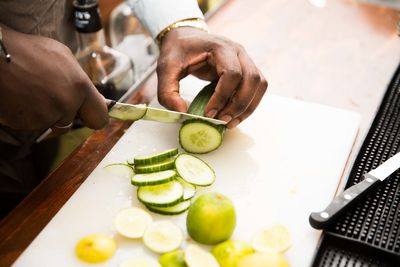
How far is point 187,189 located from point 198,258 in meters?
0.27

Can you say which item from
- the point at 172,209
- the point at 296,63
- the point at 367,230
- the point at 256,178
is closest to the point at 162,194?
the point at 172,209

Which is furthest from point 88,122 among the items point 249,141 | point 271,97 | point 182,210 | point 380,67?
point 380,67

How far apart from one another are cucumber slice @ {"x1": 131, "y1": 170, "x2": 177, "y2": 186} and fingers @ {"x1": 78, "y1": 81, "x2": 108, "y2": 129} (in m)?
0.17

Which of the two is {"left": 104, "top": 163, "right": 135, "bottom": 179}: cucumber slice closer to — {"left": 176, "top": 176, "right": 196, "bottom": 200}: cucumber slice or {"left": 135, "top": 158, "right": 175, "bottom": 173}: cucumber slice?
{"left": 135, "top": 158, "right": 175, "bottom": 173}: cucumber slice

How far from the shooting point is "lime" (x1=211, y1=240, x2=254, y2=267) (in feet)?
3.90

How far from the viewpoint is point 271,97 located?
5.80 feet

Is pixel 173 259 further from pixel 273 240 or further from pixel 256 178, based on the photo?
pixel 256 178

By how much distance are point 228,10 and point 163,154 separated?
3.55 feet

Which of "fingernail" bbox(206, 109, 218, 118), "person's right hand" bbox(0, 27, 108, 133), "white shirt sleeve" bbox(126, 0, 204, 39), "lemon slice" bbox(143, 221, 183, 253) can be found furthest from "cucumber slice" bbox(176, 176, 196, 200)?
"white shirt sleeve" bbox(126, 0, 204, 39)

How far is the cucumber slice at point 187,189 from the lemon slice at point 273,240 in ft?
0.67

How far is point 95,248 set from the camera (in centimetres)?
124

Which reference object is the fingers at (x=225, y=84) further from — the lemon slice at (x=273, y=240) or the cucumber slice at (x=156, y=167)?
the lemon slice at (x=273, y=240)

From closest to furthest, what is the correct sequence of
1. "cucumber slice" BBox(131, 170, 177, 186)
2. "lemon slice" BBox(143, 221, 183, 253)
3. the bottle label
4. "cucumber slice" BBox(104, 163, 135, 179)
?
1. "lemon slice" BBox(143, 221, 183, 253)
2. "cucumber slice" BBox(131, 170, 177, 186)
3. "cucumber slice" BBox(104, 163, 135, 179)
4. the bottle label

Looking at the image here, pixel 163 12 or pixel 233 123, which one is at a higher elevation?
pixel 163 12
